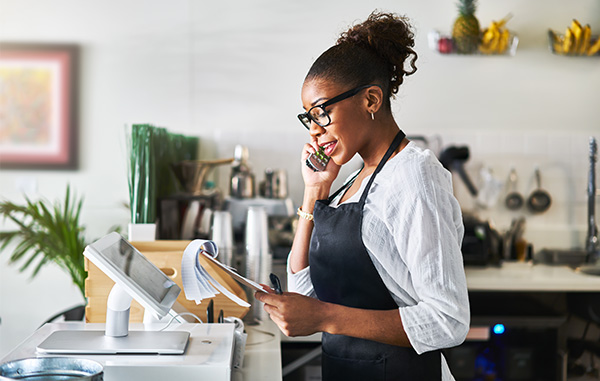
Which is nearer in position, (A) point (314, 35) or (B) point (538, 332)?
(B) point (538, 332)

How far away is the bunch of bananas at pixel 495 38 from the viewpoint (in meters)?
3.61

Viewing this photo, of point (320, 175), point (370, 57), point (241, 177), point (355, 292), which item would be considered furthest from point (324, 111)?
point (241, 177)

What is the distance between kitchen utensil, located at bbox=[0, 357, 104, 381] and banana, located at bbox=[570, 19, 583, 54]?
334 centimetres

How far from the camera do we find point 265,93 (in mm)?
3719

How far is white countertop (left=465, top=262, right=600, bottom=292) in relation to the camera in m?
3.01

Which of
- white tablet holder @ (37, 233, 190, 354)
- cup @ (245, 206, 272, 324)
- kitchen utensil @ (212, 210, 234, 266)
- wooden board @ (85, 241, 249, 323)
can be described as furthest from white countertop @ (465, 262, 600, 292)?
white tablet holder @ (37, 233, 190, 354)

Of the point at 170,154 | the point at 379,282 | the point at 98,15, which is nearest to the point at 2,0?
the point at 98,15

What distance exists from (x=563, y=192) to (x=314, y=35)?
1.71 meters

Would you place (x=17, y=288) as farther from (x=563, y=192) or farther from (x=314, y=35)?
(x=563, y=192)

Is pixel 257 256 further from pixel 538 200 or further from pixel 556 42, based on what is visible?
pixel 556 42

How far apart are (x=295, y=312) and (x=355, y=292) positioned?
0.17 metres

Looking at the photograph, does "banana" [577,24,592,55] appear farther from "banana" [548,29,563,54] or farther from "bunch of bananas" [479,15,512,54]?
"bunch of bananas" [479,15,512,54]

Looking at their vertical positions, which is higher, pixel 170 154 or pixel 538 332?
pixel 170 154

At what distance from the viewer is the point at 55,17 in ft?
12.0
